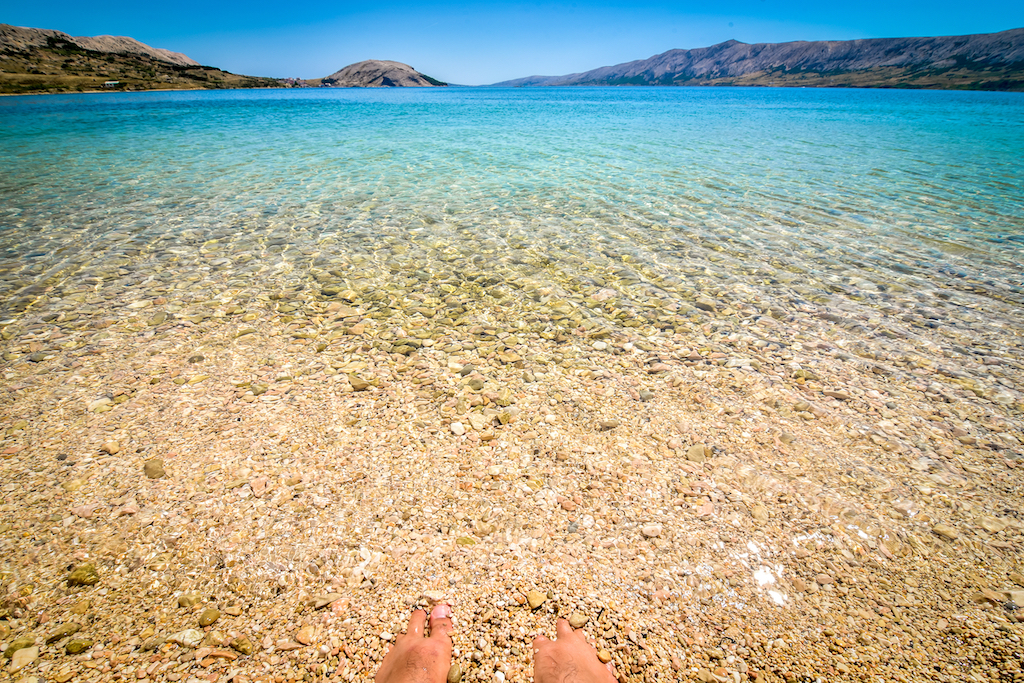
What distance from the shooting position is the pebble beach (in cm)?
279

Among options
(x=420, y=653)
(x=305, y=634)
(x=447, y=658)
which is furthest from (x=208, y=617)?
(x=447, y=658)

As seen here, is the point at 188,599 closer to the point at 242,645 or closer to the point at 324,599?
the point at 242,645

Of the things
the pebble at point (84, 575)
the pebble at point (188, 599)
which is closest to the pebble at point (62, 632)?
the pebble at point (84, 575)

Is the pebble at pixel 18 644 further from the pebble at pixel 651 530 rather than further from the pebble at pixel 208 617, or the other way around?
the pebble at pixel 651 530

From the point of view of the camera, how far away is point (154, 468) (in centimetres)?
397

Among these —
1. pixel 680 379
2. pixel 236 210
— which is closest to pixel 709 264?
pixel 680 379

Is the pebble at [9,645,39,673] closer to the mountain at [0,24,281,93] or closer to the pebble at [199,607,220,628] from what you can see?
the pebble at [199,607,220,628]

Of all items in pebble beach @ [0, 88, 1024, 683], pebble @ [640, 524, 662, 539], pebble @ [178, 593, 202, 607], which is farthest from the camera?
pebble @ [640, 524, 662, 539]

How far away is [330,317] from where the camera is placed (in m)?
6.67

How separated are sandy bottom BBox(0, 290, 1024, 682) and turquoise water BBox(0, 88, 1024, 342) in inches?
83.7

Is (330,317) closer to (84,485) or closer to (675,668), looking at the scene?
(84,485)

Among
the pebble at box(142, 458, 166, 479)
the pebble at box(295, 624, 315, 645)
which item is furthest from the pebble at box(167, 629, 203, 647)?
the pebble at box(142, 458, 166, 479)

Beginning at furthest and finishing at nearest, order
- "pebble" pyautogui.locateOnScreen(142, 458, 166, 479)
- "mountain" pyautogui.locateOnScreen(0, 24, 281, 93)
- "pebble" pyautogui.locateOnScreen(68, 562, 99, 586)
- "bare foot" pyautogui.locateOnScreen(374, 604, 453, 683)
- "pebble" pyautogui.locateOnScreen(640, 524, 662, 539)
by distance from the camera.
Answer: "mountain" pyautogui.locateOnScreen(0, 24, 281, 93), "pebble" pyautogui.locateOnScreen(142, 458, 166, 479), "pebble" pyautogui.locateOnScreen(640, 524, 662, 539), "pebble" pyautogui.locateOnScreen(68, 562, 99, 586), "bare foot" pyautogui.locateOnScreen(374, 604, 453, 683)

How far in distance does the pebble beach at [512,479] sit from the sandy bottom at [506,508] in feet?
0.07
